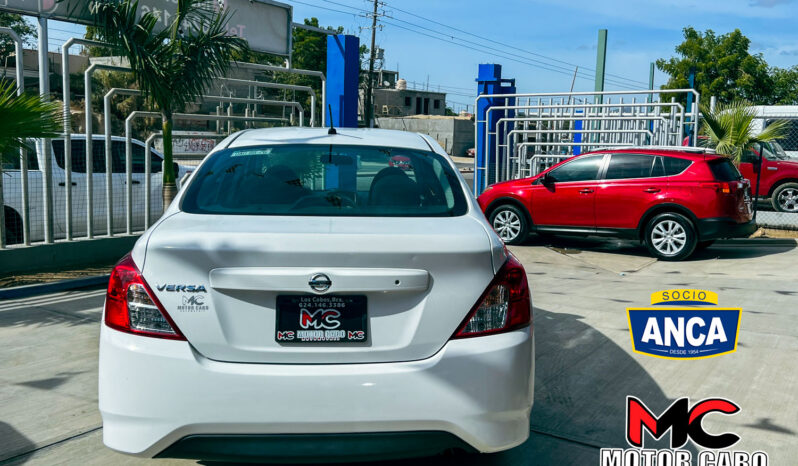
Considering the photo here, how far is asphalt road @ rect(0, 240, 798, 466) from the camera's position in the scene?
3963 mm

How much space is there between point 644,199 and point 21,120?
324 inches

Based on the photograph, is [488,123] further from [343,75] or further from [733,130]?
[733,130]

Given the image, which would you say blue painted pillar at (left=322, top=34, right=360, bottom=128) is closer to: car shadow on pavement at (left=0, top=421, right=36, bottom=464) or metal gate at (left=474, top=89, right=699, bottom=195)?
metal gate at (left=474, top=89, right=699, bottom=195)

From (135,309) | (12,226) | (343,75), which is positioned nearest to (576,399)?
(135,309)

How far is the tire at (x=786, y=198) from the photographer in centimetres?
1667

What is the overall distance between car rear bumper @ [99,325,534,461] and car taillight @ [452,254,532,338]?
0.23 ft

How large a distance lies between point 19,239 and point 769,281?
8.91 m

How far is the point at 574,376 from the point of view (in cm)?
518

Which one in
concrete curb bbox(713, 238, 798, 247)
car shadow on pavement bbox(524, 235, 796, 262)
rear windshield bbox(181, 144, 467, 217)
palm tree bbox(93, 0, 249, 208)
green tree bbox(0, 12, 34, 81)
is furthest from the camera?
concrete curb bbox(713, 238, 798, 247)

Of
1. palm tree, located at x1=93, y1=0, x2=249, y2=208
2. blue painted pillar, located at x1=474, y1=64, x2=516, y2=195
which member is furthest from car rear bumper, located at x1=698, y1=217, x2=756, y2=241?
palm tree, located at x1=93, y1=0, x2=249, y2=208

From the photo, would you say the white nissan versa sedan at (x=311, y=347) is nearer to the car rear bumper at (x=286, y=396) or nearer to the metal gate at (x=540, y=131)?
the car rear bumper at (x=286, y=396)

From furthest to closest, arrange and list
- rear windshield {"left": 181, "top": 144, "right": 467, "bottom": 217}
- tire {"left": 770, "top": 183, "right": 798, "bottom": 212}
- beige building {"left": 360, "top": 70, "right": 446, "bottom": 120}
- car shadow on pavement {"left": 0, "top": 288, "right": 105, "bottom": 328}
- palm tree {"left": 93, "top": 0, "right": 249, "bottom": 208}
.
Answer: beige building {"left": 360, "top": 70, "right": 446, "bottom": 120}, tire {"left": 770, "top": 183, "right": 798, "bottom": 212}, palm tree {"left": 93, "top": 0, "right": 249, "bottom": 208}, car shadow on pavement {"left": 0, "top": 288, "right": 105, "bottom": 328}, rear windshield {"left": 181, "top": 144, "right": 467, "bottom": 217}

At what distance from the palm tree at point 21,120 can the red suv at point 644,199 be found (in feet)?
24.0

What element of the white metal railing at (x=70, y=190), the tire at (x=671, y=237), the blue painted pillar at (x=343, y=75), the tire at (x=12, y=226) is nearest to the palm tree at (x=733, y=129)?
the tire at (x=671, y=237)
